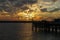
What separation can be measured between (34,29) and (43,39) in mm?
21104

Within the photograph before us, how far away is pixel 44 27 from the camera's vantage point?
72000 mm

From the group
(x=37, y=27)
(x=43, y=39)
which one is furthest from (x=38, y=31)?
(x=43, y=39)

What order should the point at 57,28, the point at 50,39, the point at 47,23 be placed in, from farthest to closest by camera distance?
1. the point at 47,23
2. the point at 57,28
3. the point at 50,39

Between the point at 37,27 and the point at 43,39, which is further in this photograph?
the point at 37,27

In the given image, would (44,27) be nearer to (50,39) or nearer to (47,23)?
(47,23)

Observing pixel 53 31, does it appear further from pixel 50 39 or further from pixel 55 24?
pixel 50 39

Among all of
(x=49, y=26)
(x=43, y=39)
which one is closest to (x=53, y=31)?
(x=49, y=26)

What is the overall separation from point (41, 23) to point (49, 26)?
3.70 metres

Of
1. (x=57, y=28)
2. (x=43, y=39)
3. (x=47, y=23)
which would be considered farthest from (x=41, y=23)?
(x=43, y=39)

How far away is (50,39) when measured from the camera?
2058 inches

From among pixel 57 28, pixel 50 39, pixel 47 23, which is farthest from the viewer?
pixel 47 23

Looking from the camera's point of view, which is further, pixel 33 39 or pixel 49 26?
pixel 49 26

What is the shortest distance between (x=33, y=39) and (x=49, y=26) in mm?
19550

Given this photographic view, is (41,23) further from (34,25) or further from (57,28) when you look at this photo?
(57,28)
